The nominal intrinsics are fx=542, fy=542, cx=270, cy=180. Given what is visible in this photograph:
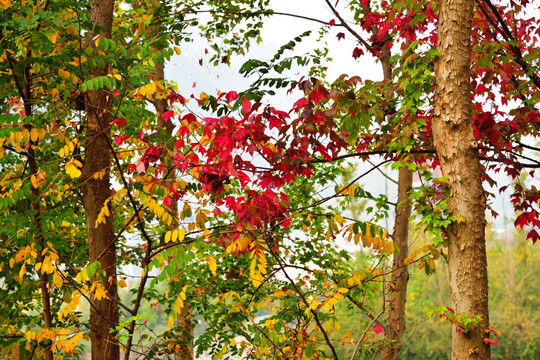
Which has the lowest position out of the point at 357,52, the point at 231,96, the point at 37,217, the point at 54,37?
the point at 37,217

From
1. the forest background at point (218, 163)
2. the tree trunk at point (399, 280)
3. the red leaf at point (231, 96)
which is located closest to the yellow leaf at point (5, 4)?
the forest background at point (218, 163)

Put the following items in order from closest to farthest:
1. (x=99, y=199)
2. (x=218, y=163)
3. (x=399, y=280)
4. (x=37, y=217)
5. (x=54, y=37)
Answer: (x=218, y=163) → (x=54, y=37) → (x=37, y=217) → (x=99, y=199) → (x=399, y=280)

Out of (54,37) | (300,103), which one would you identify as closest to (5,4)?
(54,37)

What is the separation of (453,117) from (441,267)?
17.8 meters

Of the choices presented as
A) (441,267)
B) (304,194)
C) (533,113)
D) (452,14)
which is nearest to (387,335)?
(304,194)

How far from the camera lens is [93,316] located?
3.62m

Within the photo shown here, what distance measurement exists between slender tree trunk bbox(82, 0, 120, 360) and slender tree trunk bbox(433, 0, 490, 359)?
2135mm

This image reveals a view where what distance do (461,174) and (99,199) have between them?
236cm

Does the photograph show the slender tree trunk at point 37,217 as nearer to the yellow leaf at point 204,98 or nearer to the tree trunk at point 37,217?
the tree trunk at point 37,217

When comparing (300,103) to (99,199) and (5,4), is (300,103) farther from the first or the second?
(5,4)

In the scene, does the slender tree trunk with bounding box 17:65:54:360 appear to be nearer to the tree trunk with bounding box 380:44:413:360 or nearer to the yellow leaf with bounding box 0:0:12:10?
the yellow leaf with bounding box 0:0:12:10

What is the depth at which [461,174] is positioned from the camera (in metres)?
3.03

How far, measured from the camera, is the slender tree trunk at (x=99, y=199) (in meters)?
3.59

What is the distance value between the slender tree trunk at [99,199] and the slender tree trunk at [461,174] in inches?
84.1
